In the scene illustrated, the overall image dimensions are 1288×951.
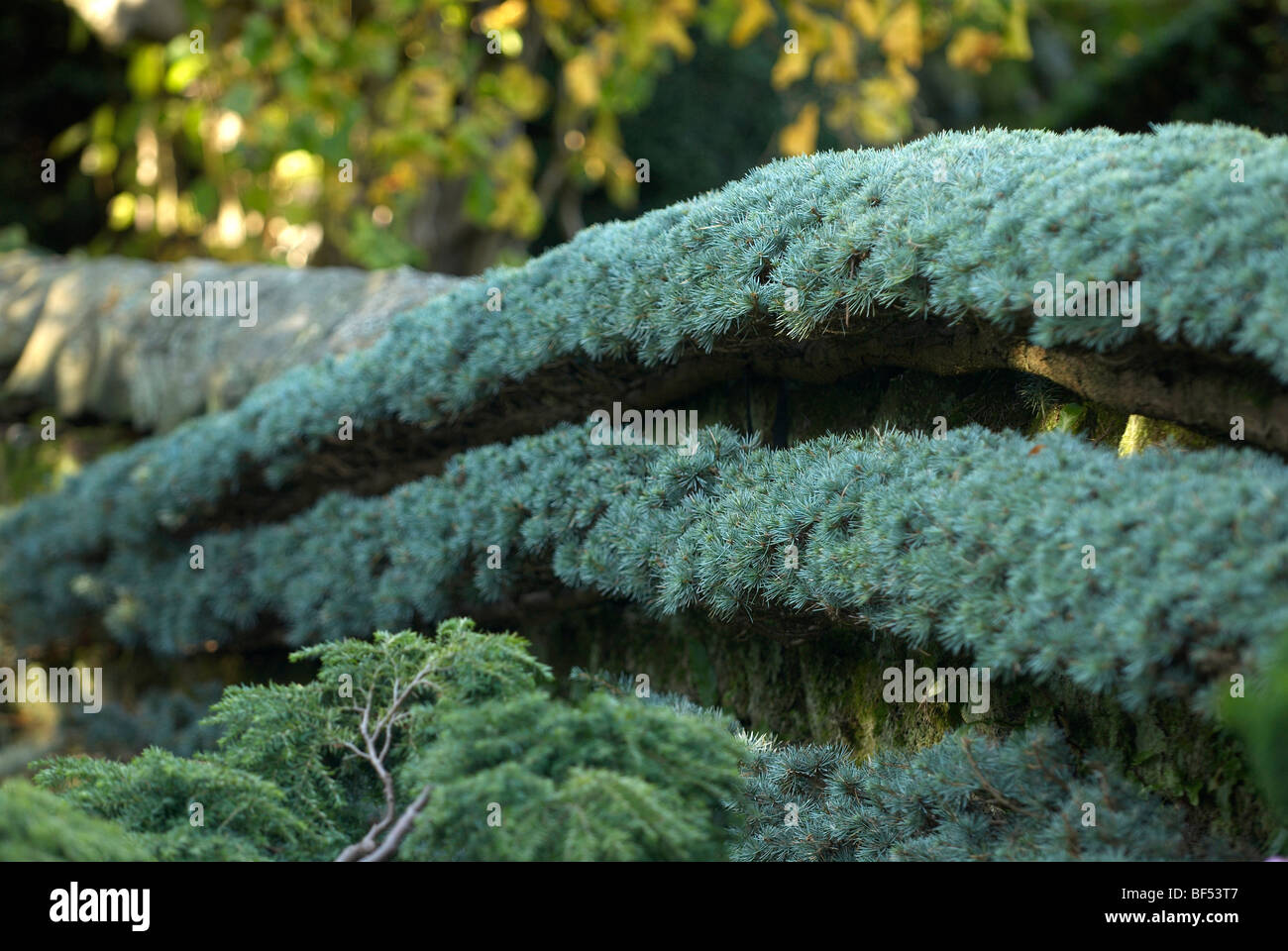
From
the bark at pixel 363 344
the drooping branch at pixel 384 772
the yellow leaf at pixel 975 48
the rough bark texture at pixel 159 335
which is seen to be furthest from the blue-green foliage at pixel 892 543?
the yellow leaf at pixel 975 48

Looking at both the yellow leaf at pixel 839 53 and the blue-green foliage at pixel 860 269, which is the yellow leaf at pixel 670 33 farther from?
the blue-green foliage at pixel 860 269

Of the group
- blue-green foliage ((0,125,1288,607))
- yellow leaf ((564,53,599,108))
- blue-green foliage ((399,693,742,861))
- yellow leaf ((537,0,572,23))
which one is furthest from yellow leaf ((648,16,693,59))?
blue-green foliage ((399,693,742,861))

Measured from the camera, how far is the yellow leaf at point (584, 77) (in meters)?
6.77

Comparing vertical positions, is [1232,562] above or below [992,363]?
below

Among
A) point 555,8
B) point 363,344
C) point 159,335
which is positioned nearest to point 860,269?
point 363,344

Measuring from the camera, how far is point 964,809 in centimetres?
230

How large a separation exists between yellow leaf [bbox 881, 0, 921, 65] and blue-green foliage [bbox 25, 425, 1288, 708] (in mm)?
4053

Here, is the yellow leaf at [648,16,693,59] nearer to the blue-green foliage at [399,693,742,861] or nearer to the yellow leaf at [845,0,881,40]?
the yellow leaf at [845,0,881,40]

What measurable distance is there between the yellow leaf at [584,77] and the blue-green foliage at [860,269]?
3210 millimetres

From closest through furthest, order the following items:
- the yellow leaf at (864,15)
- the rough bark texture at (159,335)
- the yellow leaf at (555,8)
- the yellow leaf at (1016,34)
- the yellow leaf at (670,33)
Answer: the rough bark texture at (159,335)
the yellow leaf at (1016,34)
the yellow leaf at (864,15)
the yellow leaf at (670,33)
the yellow leaf at (555,8)

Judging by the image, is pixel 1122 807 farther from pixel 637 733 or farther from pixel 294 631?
pixel 294 631

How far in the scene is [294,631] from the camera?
397 centimetres
